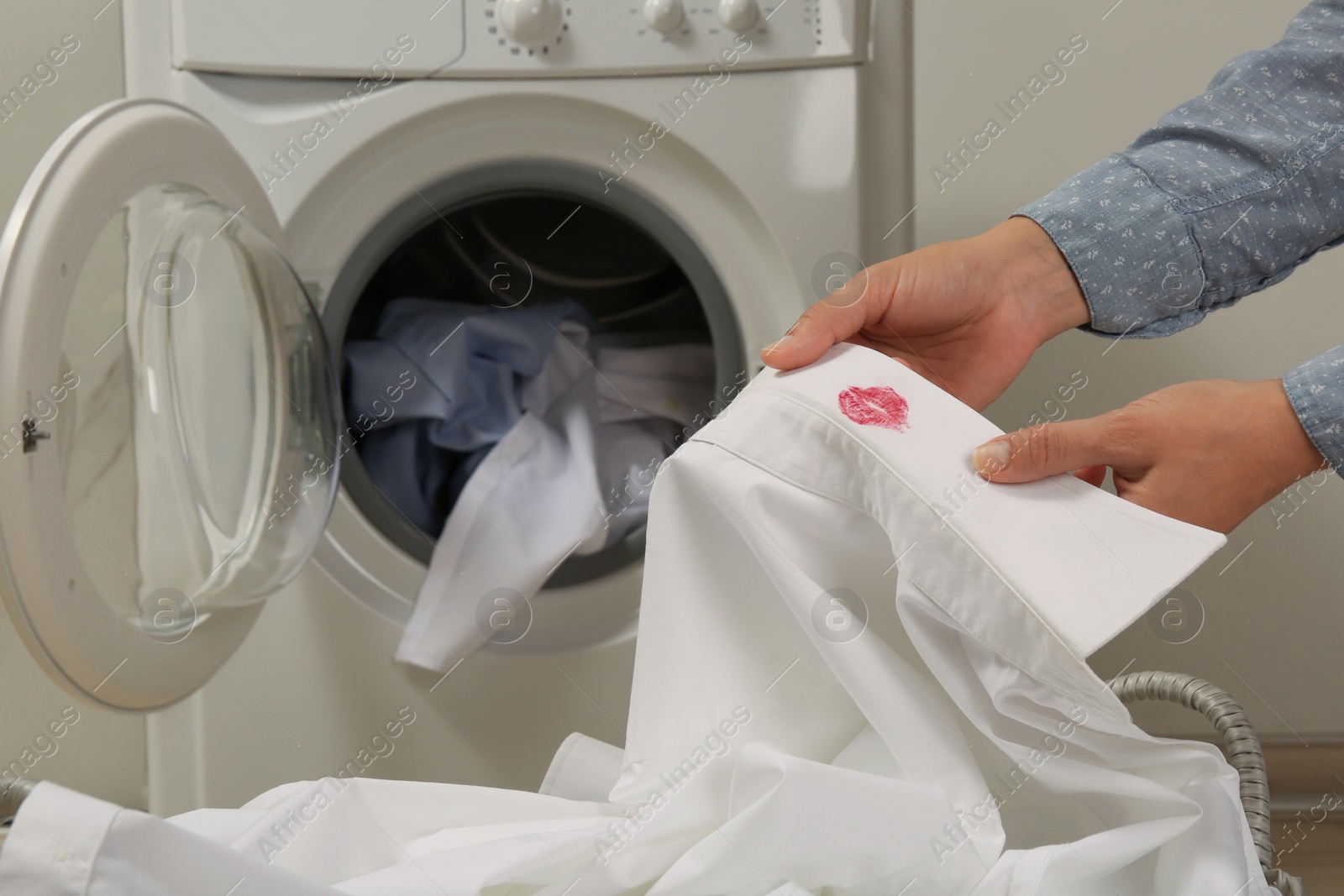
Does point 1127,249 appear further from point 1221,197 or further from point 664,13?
point 664,13

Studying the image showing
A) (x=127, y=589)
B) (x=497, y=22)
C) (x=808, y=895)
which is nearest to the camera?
(x=808, y=895)

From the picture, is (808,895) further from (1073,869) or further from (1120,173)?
(1120,173)

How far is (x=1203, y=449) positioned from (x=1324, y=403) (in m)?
0.07

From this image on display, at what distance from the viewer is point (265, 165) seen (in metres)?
0.81

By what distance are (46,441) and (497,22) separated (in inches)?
19.6

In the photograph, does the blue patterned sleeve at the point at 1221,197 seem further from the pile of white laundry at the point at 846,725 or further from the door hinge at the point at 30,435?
the door hinge at the point at 30,435

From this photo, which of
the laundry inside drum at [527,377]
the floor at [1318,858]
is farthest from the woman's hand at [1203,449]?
the floor at [1318,858]

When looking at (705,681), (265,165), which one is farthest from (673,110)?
(705,681)

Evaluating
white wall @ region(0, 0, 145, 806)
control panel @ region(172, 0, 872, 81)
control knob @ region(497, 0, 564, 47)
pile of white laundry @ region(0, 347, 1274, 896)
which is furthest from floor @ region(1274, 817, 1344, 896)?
white wall @ region(0, 0, 145, 806)

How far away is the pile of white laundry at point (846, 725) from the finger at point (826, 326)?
0.02 meters

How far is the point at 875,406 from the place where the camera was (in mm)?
531

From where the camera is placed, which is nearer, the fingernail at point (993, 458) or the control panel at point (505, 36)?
the fingernail at point (993, 458)

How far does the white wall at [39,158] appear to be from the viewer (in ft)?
3.40

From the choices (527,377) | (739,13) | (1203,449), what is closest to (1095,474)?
(1203,449)
